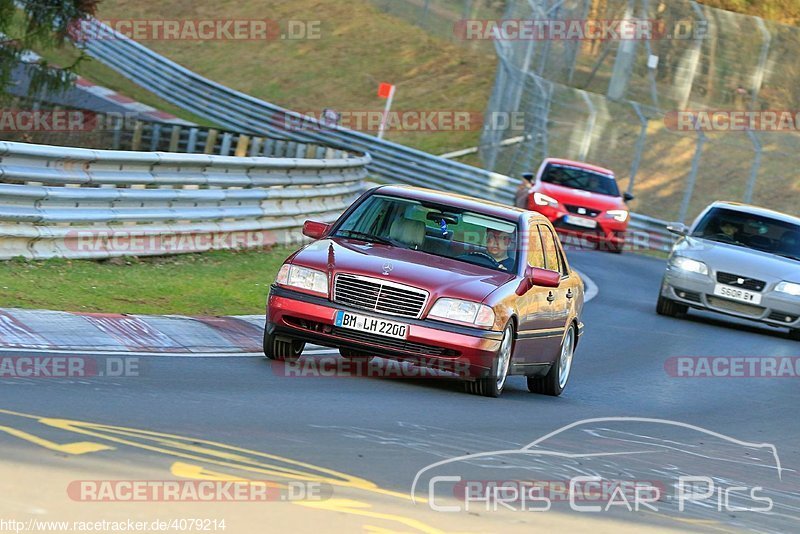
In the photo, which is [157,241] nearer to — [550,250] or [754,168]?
[550,250]

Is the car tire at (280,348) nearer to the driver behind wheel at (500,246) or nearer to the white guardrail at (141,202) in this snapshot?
the driver behind wheel at (500,246)

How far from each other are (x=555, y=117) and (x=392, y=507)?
105ft

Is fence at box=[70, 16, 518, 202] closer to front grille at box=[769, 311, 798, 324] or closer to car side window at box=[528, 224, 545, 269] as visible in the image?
front grille at box=[769, 311, 798, 324]

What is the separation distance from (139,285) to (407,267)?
4.13 m

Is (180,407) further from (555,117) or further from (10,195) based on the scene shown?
(555,117)

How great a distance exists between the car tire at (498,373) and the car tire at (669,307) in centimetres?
879

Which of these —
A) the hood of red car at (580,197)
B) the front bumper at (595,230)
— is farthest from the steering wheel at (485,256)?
the hood of red car at (580,197)

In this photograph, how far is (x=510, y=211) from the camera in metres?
11.9

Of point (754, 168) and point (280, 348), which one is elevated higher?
point (280, 348)

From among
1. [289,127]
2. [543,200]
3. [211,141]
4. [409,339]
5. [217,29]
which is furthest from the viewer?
[217,29]

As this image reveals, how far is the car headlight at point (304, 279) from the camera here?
10742 millimetres

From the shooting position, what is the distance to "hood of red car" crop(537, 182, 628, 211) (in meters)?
28.8

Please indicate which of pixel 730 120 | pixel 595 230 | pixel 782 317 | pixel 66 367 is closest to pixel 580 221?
pixel 595 230

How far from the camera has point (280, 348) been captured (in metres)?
11.3
